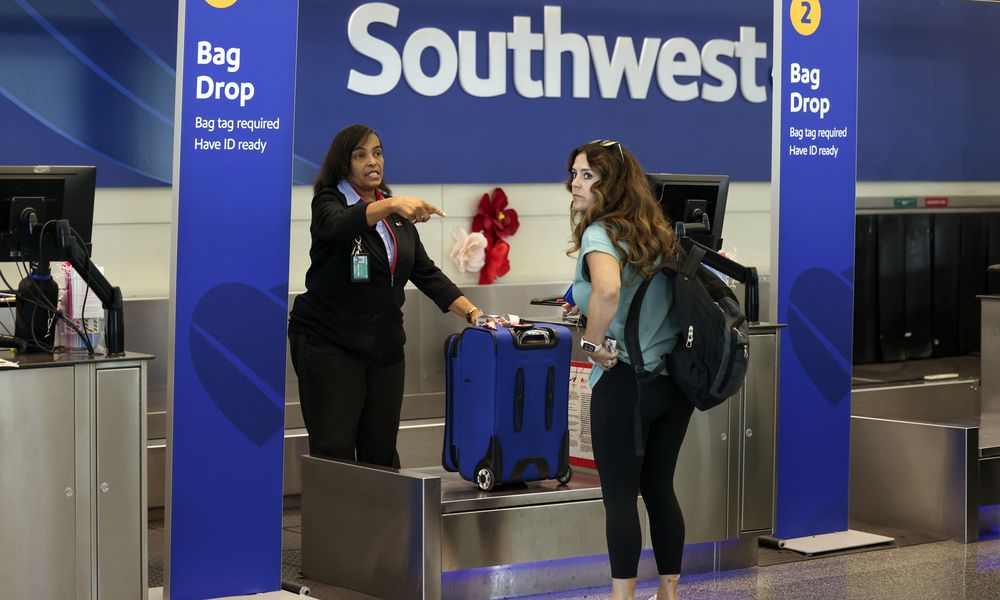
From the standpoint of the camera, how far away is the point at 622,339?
3.86 metres

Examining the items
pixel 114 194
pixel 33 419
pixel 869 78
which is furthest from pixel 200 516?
pixel 869 78

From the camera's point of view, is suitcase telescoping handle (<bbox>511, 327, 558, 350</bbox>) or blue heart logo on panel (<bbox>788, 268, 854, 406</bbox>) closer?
suitcase telescoping handle (<bbox>511, 327, 558, 350</bbox>)

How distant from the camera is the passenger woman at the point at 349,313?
4.62 m

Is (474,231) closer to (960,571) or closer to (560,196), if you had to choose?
(560,196)

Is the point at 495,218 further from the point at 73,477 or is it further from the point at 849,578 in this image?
the point at 73,477

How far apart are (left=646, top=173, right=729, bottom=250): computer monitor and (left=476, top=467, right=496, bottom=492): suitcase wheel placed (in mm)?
1252

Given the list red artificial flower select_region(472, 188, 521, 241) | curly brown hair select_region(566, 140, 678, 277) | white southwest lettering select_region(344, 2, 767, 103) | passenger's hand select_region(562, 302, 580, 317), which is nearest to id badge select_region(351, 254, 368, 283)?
passenger's hand select_region(562, 302, 580, 317)

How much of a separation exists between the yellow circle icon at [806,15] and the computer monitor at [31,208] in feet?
9.19

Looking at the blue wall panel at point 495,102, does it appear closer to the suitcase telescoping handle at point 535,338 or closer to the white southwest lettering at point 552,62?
the white southwest lettering at point 552,62

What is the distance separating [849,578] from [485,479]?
4.75 feet

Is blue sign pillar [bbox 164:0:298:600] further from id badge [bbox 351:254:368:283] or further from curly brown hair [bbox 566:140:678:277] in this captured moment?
curly brown hair [bbox 566:140:678:277]

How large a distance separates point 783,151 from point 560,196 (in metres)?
2.31

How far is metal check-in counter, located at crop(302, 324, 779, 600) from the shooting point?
437 centimetres

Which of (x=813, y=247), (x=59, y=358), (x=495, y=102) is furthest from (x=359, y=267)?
(x=495, y=102)
